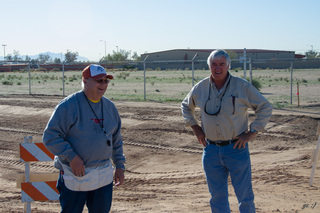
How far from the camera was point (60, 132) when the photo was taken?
12.0ft

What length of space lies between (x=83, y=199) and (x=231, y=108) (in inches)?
68.0

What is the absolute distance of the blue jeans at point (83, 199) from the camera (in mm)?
3764

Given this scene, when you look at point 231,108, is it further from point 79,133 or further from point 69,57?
point 69,57

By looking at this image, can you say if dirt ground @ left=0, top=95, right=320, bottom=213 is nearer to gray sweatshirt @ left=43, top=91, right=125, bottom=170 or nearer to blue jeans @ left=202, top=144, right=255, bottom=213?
blue jeans @ left=202, top=144, right=255, bottom=213

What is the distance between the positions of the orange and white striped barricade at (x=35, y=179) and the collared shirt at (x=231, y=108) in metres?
2.31

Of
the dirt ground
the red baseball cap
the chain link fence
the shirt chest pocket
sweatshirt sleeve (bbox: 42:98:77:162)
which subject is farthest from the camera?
the chain link fence

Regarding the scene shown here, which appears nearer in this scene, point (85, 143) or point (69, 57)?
point (85, 143)

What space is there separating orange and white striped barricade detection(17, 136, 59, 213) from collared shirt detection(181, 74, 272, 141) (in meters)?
2.31

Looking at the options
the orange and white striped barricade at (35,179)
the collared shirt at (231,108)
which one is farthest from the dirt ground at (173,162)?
the collared shirt at (231,108)

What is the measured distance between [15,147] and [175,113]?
5.73 metres

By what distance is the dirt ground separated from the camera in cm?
627

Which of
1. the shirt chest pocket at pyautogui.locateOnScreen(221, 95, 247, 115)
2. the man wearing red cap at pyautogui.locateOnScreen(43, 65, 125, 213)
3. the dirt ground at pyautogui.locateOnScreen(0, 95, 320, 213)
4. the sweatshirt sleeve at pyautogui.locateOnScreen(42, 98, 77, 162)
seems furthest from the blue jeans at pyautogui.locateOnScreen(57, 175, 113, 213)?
the dirt ground at pyautogui.locateOnScreen(0, 95, 320, 213)

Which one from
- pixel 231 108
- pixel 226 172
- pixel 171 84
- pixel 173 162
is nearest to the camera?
pixel 231 108

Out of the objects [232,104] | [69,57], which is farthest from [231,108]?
[69,57]
